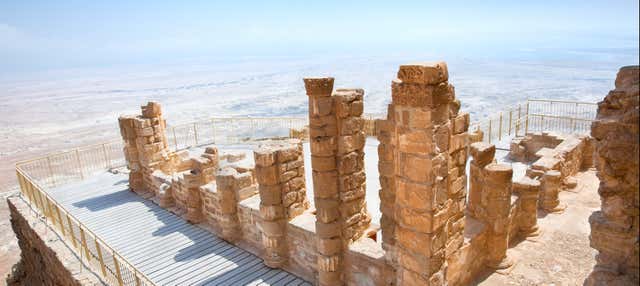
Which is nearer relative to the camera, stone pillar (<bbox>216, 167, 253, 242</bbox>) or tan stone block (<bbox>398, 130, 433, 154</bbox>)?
tan stone block (<bbox>398, 130, 433, 154</bbox>)

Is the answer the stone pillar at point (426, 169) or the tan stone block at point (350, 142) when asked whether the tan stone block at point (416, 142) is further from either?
the tan stone block at point (350, 142)

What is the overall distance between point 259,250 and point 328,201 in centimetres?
345

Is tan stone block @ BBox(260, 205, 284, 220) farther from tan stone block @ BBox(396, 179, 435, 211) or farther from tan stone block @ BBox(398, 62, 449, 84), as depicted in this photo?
tan stone block @ BBox(398, 62, 449, 84)

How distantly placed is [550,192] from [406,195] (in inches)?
257

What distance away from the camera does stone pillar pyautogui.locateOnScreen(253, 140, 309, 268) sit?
919 cm

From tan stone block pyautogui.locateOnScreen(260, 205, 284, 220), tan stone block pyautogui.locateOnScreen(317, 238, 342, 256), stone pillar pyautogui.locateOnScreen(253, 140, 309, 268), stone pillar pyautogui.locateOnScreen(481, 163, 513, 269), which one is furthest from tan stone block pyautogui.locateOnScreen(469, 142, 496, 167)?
tan stone block pyautogui.locateOnScreen(260, 205, 284, 220)

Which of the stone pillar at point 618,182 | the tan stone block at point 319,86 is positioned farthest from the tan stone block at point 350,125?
the stone pillar at point 618,182

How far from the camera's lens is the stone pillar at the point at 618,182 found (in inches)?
155

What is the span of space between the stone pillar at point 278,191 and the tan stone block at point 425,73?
422cm

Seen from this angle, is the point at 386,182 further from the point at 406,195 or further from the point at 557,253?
the point at 557,253

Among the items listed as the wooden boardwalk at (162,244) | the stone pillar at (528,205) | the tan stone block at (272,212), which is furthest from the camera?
the wooden boardwalk at (162,244)

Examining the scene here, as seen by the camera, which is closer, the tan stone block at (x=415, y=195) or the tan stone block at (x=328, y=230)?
the tan stone block at (x=415, y=195)

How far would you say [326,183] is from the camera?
828 centimetres

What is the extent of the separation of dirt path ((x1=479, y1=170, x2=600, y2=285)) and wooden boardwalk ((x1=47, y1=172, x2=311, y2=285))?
183 inches
